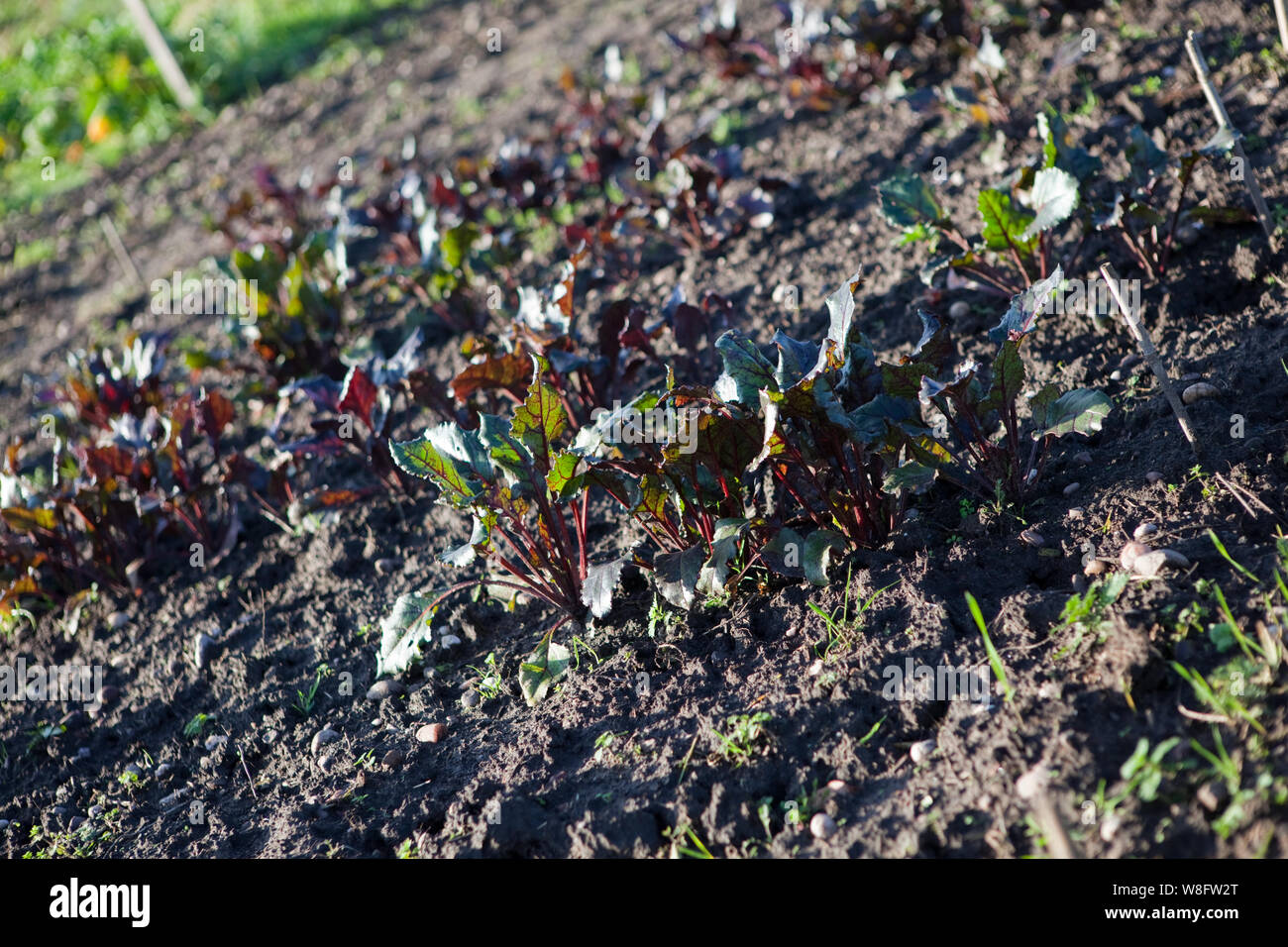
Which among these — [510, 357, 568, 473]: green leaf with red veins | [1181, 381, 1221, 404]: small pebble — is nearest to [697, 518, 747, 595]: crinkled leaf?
[510, 357, 568, 473]: green leaf with red veins

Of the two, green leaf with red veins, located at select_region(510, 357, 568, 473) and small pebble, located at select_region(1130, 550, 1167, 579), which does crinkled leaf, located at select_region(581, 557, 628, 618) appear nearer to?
green leaf with red veins, located at select_region(510, 357, 568, 473)

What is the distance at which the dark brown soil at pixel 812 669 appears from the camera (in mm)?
2221

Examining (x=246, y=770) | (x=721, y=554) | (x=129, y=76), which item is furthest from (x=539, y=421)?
(x=129, y=76)

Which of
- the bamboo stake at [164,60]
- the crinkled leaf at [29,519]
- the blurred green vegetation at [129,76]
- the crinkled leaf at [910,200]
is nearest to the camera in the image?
the crinkled leaf at [910,200]

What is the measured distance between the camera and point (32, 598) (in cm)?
441

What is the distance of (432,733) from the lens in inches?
115

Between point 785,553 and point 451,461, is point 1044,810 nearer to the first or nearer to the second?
point 785,553

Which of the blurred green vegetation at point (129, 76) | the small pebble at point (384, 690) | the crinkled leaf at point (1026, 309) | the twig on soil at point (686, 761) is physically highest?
the blurred green vegetation at point (129, 76)

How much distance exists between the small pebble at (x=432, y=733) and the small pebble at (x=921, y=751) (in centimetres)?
138

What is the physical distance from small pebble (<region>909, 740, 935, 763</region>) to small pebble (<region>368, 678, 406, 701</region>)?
1.66m

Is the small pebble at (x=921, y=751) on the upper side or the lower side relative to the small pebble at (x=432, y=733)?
upper

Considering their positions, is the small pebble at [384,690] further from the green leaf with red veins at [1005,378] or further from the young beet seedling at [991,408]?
the green leaf with red veins at [1005,378]

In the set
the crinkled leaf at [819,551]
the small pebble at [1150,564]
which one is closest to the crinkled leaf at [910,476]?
the crinkled leaf at [819,551]
